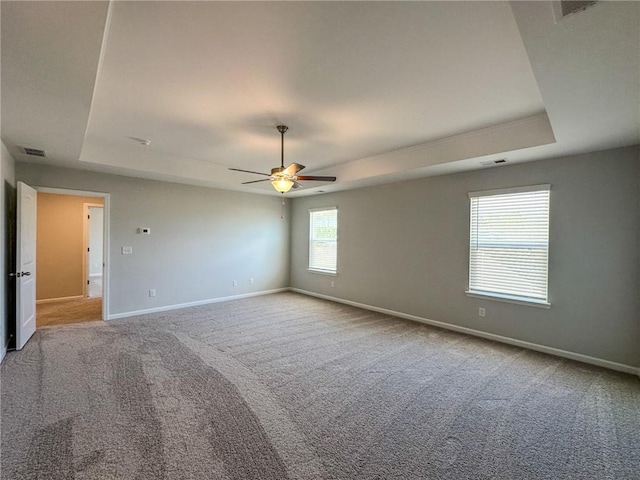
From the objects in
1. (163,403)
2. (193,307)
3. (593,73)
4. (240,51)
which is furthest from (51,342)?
(593,73)

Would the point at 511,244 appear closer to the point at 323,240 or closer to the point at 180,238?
the point at 323,240

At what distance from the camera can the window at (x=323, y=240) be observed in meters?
6.81

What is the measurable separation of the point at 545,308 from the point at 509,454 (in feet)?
8.20

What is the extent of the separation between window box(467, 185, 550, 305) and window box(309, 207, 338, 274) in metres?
3.04

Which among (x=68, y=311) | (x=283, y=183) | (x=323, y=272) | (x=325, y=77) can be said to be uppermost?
(x=325, y=77)

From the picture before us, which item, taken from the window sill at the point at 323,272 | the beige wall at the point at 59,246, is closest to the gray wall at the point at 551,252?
the window sill at the point at 323,272

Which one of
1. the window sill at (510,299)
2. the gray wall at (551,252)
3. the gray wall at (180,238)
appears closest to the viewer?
the gray wall at (551,252)

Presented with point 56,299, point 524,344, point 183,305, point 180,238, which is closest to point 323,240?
point 180,238

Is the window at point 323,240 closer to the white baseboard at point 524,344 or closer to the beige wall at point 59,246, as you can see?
the white baseboard at point 524,344

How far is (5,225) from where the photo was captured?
3.82 meters

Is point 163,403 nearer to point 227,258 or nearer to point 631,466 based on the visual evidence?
point 631,466

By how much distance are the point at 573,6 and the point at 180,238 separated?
6157 millimetres

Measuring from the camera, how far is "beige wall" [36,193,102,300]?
6355mm

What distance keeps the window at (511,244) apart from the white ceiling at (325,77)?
24.7 inches
